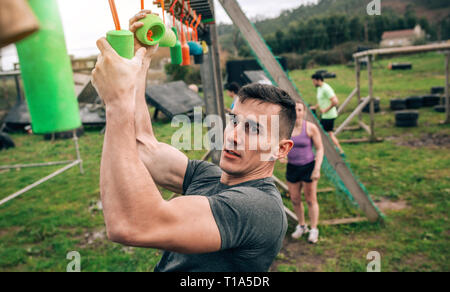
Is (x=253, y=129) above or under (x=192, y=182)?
above

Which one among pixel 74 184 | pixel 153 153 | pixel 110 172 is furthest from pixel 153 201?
pixel 74 184

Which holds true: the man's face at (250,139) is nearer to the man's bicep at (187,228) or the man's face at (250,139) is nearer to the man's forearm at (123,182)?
the man's bicep at (187,228)

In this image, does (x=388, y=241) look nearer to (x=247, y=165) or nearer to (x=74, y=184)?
(x=247, y=165)

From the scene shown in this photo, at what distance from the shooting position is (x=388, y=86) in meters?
19.3

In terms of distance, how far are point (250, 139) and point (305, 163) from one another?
315 centimetres

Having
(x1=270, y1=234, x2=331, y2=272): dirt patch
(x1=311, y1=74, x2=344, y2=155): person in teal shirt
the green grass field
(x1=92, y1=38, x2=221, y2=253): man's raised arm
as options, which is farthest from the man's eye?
(x1=311, y1=74, x2=344, y2=155): person in teal shirt

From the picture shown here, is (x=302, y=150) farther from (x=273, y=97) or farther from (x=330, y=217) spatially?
(x=273, y=97)

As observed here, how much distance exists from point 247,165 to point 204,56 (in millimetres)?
3335

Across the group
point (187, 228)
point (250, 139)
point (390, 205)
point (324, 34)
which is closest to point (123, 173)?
point (187, 228)

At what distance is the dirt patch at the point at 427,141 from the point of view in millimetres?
8391

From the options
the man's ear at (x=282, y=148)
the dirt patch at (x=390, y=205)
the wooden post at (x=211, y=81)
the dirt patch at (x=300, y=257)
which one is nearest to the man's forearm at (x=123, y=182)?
the man's ear at (x=282, y=148)

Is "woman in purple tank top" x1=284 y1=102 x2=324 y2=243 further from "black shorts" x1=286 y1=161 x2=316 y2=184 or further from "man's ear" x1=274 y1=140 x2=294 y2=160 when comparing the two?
"man's ear" x1=274 y1=140 x2=294 y2=160

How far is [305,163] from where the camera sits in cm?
433

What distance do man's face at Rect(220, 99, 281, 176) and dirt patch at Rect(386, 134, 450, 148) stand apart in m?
8.51
